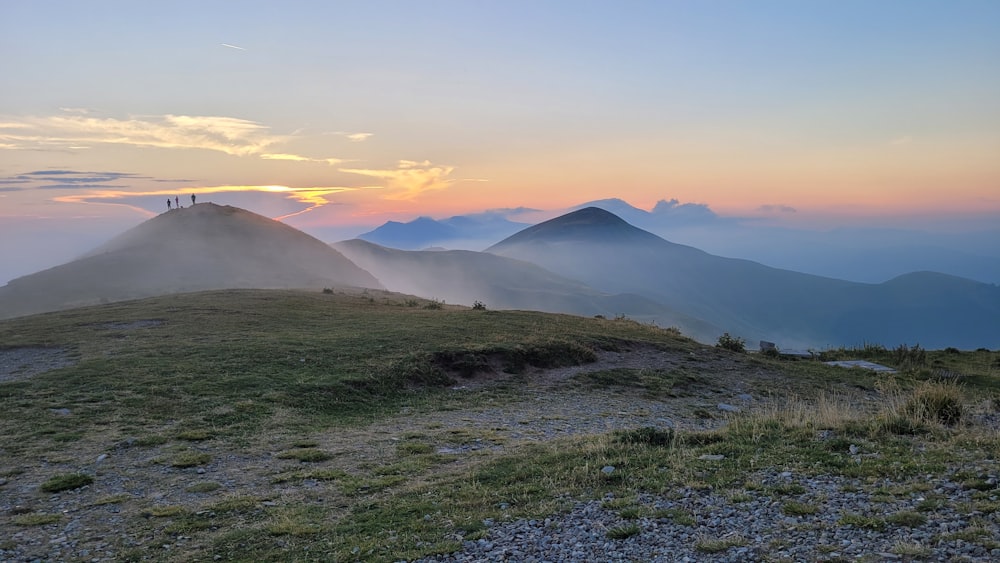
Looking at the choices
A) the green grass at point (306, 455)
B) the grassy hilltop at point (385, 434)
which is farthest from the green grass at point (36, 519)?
the green grass at point (306, 455)

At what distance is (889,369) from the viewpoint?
28172mm

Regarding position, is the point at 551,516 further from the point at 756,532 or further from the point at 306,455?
the point at 306,455

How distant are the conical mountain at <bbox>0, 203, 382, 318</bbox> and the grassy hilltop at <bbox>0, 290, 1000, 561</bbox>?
5261 centimetres

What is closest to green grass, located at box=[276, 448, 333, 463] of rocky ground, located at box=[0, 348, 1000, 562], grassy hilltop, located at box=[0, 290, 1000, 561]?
grassy hilltop, located at box=[0, 290, 1000, 561]

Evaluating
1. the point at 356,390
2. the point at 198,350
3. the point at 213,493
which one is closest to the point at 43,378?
the point at 198,350

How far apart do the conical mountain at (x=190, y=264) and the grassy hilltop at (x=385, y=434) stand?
52.6m

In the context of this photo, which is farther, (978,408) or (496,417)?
(496,417)

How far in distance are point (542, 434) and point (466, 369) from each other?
8.39m

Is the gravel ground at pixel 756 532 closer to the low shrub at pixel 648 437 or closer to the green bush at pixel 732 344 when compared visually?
the low shrub at pixel 648 437

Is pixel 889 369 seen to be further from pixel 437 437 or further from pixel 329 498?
pixel 329 498

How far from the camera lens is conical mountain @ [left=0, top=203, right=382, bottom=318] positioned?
73875mm

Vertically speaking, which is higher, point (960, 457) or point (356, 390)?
point (960, 457)

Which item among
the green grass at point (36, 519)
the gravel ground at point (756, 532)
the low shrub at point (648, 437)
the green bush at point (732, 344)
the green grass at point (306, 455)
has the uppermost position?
the gravel ground at point (756, 532)

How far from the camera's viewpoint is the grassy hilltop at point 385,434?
8633 millimetres
